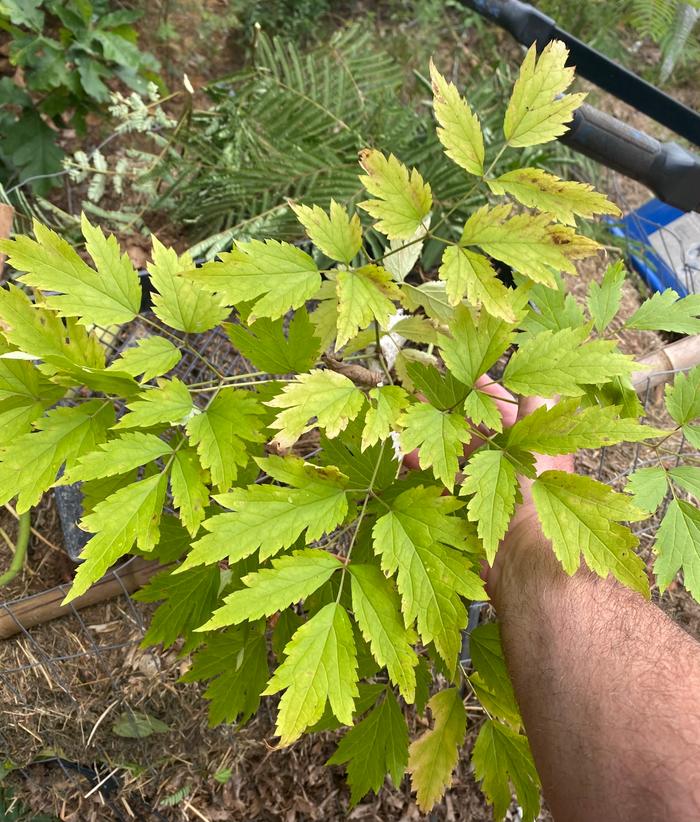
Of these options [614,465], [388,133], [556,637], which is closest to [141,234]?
[388,133]

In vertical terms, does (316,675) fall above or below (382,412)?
below

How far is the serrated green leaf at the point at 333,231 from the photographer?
852 mm

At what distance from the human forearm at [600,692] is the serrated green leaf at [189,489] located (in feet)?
1.76

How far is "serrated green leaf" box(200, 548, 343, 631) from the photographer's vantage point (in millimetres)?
771

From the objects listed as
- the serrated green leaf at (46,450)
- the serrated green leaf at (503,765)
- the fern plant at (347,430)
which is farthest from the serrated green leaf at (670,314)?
the serrated green leaf at (46,450)

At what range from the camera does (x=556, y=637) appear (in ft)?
2.98

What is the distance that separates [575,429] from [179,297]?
0.63m

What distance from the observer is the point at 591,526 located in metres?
0.82

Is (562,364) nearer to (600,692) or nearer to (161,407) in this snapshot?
(600,692)

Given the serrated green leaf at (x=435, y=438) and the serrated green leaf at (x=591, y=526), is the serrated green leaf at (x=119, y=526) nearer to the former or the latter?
the serrated green leaf at (x=435, y=438)

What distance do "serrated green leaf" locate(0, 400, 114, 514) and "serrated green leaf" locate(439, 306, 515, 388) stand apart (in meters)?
0.54

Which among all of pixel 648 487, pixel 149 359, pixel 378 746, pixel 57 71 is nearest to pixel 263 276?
pixel 149 359

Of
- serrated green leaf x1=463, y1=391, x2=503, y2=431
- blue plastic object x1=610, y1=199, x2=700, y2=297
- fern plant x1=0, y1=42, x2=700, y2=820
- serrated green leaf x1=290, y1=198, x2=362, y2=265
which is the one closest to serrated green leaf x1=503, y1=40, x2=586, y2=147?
fern plant x1=0, y1=42, x2=700, y2=820

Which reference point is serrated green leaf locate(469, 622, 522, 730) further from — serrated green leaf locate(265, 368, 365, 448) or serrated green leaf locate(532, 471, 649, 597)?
serrated green leaf locate(265, 368, 365, 448)
